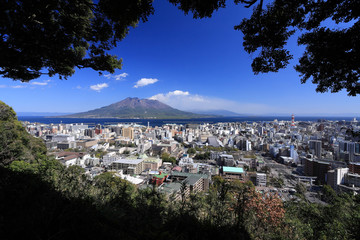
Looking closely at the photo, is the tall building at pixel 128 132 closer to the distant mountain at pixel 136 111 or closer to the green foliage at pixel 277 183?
the green foliage at pixel 277 183

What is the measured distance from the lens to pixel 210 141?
1268 inches

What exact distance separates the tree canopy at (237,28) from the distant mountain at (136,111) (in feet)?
318

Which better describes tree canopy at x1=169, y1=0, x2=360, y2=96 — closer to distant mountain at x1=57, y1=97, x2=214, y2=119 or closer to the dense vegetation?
the dense vegetation

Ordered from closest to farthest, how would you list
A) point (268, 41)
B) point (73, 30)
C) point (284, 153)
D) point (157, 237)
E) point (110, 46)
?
1. point (157, 237)
2. point (268, 41)
3. point (73, 30)
4. point (110, 46)
5. point (284, 153)

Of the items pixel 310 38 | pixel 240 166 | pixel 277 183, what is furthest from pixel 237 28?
pixel 240 166

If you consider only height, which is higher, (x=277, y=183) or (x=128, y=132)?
(x=128, y=132)

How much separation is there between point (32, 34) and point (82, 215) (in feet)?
6.30

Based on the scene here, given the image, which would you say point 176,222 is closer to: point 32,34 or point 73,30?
point 32,34

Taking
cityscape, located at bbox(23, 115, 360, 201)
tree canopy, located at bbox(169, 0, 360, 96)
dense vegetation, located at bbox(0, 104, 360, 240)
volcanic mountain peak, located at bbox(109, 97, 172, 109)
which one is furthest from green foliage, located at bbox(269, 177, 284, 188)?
volcanic mountain peak, located at bbox(109, 97, 172, 109)

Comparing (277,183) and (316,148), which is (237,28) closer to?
(277,183)

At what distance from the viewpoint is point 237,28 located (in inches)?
74.3

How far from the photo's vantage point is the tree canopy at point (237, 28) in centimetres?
139

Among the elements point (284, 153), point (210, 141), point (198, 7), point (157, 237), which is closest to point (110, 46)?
point (198, 7)

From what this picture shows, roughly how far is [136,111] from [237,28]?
114 meters
